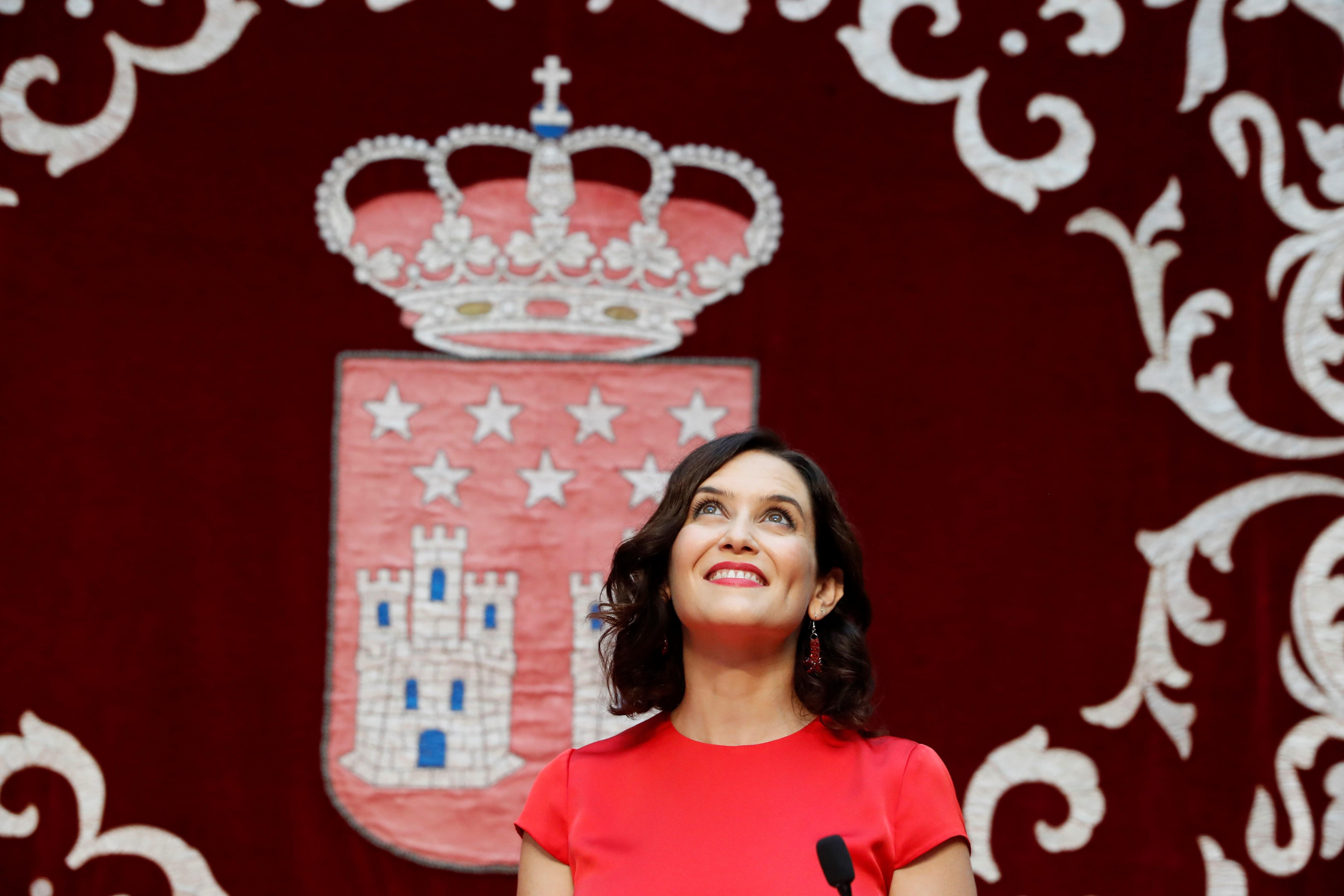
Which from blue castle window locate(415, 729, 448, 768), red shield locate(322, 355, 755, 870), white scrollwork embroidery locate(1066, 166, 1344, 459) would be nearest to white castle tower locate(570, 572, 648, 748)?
red shield locate(322, 355, 755, 870)

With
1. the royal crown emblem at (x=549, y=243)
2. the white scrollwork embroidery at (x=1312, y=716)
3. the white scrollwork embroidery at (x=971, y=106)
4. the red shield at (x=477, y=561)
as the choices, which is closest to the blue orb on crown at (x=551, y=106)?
the royal crown emblem at (x=549, y=243)

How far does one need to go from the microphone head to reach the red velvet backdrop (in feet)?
3.77

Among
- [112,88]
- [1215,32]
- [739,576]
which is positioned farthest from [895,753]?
[112,88]

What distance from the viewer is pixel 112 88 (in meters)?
2.40

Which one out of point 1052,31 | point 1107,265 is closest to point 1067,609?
point 1107,265

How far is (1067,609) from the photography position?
2.34 m

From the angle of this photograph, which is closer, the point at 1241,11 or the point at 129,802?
the point at 129,802

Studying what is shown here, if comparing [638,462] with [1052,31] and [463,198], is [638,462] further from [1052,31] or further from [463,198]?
[1052,31]

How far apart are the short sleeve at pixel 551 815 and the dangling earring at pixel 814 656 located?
332 mm

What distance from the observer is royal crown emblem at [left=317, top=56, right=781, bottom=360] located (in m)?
2.38

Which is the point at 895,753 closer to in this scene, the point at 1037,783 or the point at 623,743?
the point at 623,743

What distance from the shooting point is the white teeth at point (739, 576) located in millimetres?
1433

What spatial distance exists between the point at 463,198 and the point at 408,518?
2.22 feet

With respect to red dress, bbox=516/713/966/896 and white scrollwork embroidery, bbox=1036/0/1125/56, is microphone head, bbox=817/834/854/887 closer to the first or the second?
red dress, bbox=516/713/966/896
